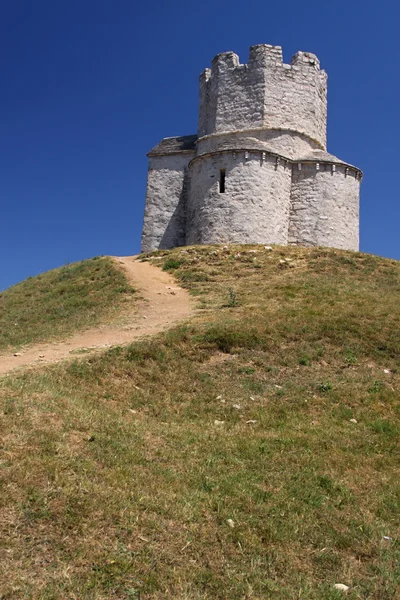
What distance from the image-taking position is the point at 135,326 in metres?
13.5

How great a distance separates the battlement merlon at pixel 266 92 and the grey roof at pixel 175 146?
8.85 feet

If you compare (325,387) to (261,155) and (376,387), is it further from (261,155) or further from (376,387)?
(261,155)

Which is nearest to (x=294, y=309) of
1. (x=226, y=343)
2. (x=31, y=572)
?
(x=226, y=343)

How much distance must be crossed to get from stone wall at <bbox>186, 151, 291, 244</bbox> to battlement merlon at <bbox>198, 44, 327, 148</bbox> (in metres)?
2.93

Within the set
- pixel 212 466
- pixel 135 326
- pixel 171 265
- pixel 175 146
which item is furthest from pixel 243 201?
pixel 212 466

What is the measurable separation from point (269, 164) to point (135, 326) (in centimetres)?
1527

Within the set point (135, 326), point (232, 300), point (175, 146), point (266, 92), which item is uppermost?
point (266, 92)

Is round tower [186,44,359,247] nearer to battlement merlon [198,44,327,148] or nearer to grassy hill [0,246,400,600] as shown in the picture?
battlement merlon [198,44,327,148]

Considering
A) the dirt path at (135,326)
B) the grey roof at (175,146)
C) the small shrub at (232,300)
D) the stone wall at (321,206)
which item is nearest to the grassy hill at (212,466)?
the dirt path at (135,326)

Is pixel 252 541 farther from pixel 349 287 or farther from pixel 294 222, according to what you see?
pixel 294 222

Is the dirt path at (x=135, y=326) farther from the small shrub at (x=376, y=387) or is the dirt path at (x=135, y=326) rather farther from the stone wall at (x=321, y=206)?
the stone wall at (x=321, y=206)

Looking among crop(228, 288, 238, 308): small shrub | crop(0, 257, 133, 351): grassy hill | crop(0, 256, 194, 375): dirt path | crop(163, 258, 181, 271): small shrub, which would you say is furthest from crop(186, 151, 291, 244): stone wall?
crop(228, 288, 238, 308): small shrub

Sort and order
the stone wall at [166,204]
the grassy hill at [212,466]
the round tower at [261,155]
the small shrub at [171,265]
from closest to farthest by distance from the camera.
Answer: the grassy hill at [212,466] < the small shrub at [171,265] < the round tower at [261,155] < the stone wall at [166,204]

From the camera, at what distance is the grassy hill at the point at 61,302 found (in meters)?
14.2
